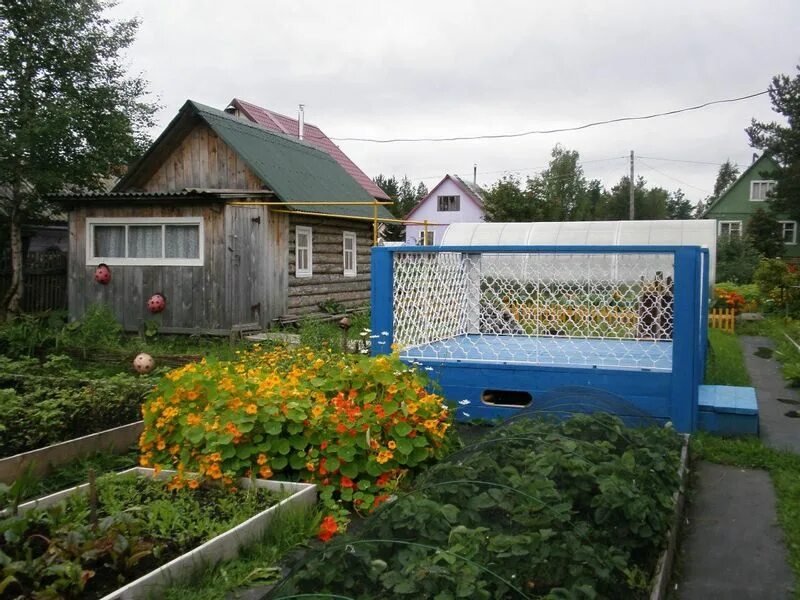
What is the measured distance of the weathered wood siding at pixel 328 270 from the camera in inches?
562

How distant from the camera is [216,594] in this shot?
3.50 metres

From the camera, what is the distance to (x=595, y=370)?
6.38 meters

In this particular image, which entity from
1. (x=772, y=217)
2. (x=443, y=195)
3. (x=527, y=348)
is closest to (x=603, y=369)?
(x=527, y=348)

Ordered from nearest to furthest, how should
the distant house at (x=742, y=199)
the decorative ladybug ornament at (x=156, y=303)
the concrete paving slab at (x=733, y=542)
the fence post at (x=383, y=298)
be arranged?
the concrete paving slab at (x=733, y=542) → the fence post at (x=383, y=298) → the decorative ladybug ornament at (x=156, y=303) → the distant house at (x=742, y=199)

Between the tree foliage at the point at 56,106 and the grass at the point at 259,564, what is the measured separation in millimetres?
11609

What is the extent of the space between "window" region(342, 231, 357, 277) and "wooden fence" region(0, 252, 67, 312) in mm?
5916

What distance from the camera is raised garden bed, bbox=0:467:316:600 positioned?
3312 mm

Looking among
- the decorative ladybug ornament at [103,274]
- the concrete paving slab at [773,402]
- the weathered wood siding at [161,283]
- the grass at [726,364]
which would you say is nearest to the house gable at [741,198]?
the grass at [726,364]

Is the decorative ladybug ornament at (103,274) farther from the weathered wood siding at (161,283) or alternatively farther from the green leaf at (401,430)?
the green leaf at (401,430)

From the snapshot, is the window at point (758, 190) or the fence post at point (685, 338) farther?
the window at point (758, 190)

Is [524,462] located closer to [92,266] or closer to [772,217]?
[92,266]

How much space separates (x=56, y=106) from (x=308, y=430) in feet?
37.8

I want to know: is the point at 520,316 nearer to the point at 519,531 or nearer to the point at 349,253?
the point at 519,531

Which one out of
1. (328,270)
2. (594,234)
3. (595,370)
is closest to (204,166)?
(328,270)
